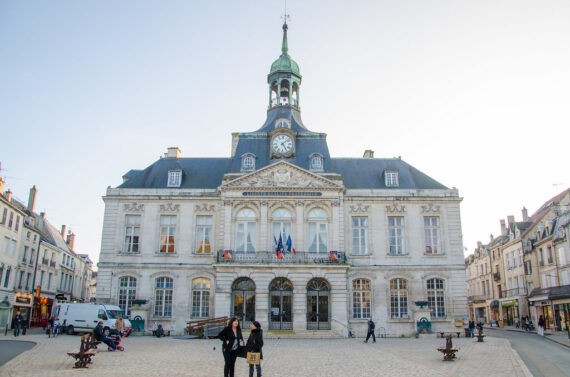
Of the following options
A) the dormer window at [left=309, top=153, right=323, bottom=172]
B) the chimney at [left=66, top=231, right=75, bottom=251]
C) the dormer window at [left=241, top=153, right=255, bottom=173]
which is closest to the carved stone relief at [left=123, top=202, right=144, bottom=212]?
the dormer window at [left=241, top=153, right=255, bottom=173]

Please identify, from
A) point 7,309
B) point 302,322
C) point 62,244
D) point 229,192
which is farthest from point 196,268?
point 62,244

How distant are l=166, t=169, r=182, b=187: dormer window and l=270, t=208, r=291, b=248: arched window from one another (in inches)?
275

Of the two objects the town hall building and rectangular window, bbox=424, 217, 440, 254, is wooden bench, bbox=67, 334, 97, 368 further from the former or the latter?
rectangular window, bbox=424, 217, 440, 254

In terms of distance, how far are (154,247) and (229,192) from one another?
591 cm

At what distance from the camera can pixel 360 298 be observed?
2967 centimetres

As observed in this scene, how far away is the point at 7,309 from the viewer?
111 ft

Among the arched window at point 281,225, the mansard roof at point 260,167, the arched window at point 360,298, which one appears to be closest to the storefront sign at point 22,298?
the mansard roof at point 260,167

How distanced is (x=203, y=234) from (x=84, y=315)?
8.26 metres

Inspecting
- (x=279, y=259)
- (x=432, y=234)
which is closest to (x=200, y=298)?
(x=279, y=259)

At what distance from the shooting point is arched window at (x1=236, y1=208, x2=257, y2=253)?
2984cm

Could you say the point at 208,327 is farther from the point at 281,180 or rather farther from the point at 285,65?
the point at 285,65

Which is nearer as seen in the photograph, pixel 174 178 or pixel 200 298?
pixel 200 298

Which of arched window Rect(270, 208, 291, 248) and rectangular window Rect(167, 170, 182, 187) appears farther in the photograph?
rectangular window Rect(167, 170, 182, 187)

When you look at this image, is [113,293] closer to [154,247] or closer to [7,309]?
[154,247]
